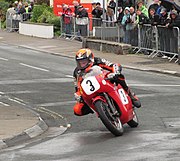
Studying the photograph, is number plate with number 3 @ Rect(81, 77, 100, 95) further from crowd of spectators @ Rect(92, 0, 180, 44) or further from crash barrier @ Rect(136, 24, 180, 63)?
crowd of spectators @ Rect(92, 0, 180, 44)

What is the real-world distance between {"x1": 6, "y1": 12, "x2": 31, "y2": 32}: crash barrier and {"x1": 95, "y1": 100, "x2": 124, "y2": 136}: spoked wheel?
30.9m

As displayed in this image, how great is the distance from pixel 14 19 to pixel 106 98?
31.7 m

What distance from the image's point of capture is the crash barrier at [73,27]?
34406 mm

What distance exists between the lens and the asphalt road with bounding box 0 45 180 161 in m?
10.3

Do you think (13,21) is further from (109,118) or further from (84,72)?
(109,118)

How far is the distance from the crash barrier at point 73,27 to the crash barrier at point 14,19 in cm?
588

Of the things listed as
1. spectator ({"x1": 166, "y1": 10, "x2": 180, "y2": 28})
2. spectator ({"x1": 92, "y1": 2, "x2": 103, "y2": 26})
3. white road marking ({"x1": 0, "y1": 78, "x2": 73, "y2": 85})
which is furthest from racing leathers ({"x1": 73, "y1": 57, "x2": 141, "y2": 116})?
spectator ({"x1": 92, "y1": 2, "x2": 103, "y2": 26})

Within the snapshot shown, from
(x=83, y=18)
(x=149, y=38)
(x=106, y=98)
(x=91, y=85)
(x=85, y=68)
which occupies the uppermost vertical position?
(x=85, y=68)

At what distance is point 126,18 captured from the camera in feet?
95.9

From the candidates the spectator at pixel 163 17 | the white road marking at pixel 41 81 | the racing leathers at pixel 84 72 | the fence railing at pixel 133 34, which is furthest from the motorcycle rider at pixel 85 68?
the spectator at pixel 163 17

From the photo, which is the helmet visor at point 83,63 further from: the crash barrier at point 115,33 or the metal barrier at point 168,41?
the crash barrier at point 115,33

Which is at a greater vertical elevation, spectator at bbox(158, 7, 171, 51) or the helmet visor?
the helmet visor

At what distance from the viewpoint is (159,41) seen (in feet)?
85.9

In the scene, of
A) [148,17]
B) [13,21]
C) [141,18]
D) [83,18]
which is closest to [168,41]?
[141,18]
